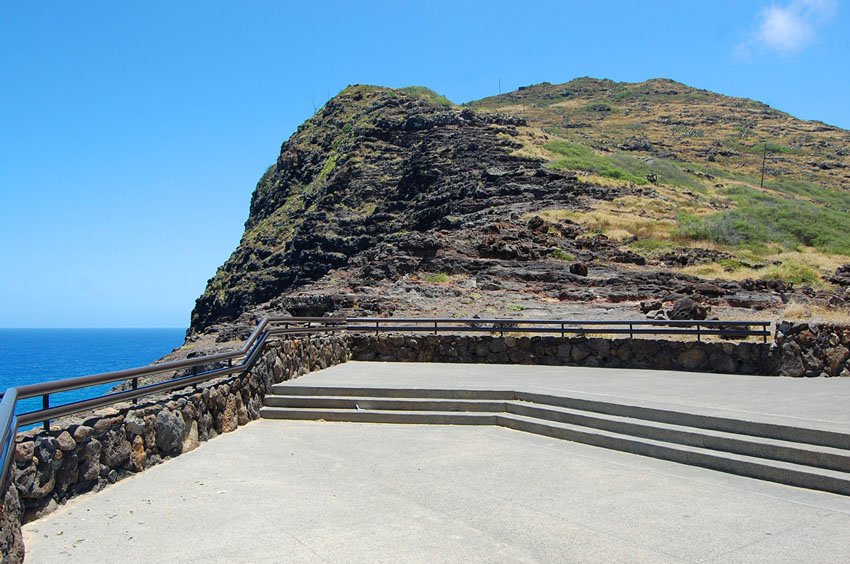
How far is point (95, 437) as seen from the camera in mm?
7625

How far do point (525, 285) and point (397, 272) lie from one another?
6.31 metres

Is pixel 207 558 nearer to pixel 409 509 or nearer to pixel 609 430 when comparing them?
pixel 409 509

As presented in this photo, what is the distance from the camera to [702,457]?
8648mm

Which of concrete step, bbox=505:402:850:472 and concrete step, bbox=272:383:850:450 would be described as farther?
concrete step, bbox=272:383:850:450

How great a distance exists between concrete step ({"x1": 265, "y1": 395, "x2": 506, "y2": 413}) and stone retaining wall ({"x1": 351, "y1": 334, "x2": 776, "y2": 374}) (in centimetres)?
582

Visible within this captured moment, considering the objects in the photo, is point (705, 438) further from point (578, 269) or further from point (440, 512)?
point (578, 269)

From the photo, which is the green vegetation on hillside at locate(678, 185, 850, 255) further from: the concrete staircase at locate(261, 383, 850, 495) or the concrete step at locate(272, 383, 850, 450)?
the concrete staircase at locate(261, 383, 850, 495)

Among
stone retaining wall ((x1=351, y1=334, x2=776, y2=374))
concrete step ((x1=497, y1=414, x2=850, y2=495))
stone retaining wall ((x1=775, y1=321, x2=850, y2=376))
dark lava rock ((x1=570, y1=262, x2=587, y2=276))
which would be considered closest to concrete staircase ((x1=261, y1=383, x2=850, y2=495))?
concrete step ((x1=497, y1=414, x2=850, y2=495))

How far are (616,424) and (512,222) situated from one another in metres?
30.2

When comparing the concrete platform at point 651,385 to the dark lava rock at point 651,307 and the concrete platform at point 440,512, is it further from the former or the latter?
the dark lava rock at point 651,307

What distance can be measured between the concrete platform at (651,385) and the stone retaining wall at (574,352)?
512 millimetres

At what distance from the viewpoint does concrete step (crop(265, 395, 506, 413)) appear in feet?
39.8

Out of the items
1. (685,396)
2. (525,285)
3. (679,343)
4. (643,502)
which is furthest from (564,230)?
(643,502)

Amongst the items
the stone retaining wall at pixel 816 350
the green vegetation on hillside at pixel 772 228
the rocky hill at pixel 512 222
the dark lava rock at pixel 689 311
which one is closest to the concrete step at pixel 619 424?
the stone retaining wall at pixel 816 350
